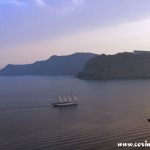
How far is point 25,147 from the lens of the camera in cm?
3606

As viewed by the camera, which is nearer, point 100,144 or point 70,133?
point 100,144

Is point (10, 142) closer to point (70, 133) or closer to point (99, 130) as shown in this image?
point (70, 133)

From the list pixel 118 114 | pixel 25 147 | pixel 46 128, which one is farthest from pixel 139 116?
pixel 25 147

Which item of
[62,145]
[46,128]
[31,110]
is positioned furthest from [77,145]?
[31,110]

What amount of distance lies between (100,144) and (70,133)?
813 centimetres

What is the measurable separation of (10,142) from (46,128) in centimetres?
961

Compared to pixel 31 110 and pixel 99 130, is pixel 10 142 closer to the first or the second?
pixel 99 130

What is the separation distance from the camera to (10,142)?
1566 inches

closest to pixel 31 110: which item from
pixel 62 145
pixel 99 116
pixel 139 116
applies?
pixel 99 116

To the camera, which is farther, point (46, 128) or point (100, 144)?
point (46, 128)

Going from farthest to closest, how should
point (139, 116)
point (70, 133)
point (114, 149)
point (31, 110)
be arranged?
point (31, 110) → point (139, 116) → point (70, 133) → point (114, 149)

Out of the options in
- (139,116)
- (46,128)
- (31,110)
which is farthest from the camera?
(31,110)

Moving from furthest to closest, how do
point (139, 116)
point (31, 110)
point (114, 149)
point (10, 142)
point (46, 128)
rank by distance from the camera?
point (31, 110) → point (139, 116) → point (46, 128) → point (10, 142) → point (114, 149)

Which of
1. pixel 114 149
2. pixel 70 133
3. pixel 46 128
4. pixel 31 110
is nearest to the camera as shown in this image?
pixel 114 149
